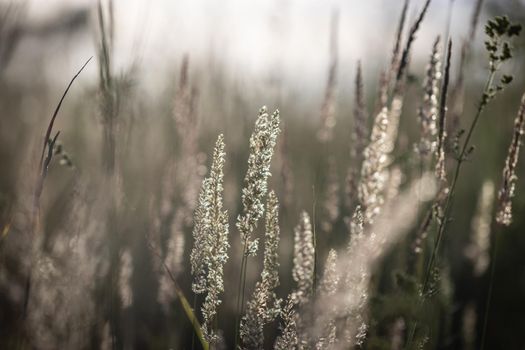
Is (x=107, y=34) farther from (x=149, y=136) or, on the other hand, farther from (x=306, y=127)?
(x=306, y=127)

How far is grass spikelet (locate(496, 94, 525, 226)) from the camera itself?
3.99 ft

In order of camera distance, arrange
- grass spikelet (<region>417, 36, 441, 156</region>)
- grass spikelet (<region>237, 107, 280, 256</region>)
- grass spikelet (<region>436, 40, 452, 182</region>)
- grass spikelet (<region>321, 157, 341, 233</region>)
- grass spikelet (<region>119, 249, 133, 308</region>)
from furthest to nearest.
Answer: grass spikelet (<region>321, 157, 341, 233</region>)
grass spikelet (<region>119, 249, 133, 308</region>)
grass spikelet (<region>417, 36, 441, 156</region>)
grass spikelet (<region>436, 40, 452, 182</region>)
grass spikelet (<region>237, 107, 280, 256</region>)

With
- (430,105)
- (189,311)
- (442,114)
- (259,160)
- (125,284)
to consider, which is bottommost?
(189,311)

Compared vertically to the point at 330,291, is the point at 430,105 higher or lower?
higher

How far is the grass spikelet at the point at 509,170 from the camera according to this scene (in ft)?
3.99

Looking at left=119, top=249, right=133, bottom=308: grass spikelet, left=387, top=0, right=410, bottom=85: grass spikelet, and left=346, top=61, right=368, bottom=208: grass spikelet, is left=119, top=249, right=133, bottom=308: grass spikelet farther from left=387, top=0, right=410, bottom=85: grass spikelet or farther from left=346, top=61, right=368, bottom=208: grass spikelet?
left=387, top=0, right=410, bottom=85: grass spikelet

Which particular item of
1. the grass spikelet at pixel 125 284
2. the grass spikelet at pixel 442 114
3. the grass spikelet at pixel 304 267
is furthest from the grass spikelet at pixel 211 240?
the grass spikelet at pixel 125 284

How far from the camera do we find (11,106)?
512 centimetres

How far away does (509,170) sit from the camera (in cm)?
127

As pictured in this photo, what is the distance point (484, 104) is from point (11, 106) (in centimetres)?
478

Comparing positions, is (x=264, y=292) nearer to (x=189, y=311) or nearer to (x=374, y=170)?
(x=189, y=311)

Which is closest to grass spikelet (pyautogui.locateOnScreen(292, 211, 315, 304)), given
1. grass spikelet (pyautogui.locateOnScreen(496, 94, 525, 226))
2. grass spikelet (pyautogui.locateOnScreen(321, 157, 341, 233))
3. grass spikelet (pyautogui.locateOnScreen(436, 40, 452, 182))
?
grass spikelet (pyautogui.locateOnScreen(436, 40, 452, 182))

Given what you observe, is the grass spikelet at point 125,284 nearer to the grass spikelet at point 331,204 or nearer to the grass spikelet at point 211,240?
the grass spikelet at point 211,240

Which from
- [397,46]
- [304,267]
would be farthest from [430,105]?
[304,267]
